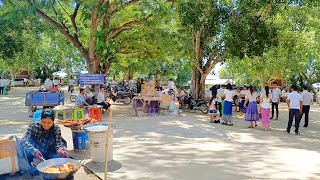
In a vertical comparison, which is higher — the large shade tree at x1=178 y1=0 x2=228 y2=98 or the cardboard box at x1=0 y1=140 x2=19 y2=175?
the large shade tree at x1=178 y1=0 x2=228 y2=98

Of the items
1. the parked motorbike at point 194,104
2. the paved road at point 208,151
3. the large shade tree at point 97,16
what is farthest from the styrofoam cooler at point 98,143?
the parked motorbike at point 194,104

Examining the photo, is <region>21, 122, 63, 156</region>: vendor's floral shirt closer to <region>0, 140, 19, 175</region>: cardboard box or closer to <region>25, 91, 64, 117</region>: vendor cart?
<region>0, 140, 19, 175</region>: cardboard box

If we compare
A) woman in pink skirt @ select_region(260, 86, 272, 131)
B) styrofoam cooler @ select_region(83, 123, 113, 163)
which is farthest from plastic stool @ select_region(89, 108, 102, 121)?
woman in pink skirt @ select_region(260, 86, 272, 131)

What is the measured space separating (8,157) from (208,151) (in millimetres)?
4175

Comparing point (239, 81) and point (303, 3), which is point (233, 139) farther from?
point (239, 81)

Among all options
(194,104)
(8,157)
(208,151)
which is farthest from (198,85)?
(8,157)

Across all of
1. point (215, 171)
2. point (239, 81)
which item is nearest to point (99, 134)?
point (215, 171)

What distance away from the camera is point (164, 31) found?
15781 mm

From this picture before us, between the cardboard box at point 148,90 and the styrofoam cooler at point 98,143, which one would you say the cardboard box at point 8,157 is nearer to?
the styrofoam cooler at point 98,143

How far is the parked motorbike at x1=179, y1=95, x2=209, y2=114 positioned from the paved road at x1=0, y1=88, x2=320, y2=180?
4322 millimetres

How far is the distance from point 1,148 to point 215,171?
3560mm

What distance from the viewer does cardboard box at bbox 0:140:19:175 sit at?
5.04 meters

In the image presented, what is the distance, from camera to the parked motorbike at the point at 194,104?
16158 mm

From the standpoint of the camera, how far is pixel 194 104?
1639 centimetres
